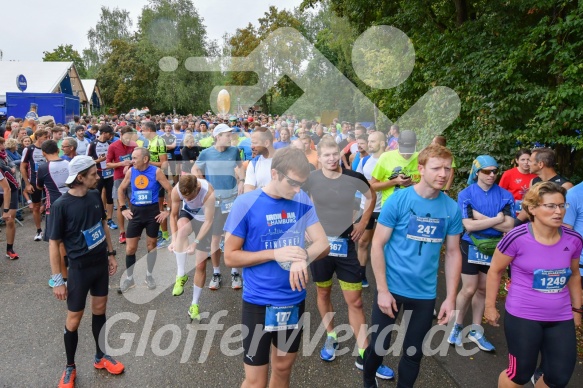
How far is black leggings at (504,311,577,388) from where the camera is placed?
2.62 metres

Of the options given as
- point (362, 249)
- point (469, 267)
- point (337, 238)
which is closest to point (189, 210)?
point (337, 238)

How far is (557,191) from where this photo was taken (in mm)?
2693

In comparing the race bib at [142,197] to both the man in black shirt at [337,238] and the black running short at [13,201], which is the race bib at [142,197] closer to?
the man in black shirt at [337,238]

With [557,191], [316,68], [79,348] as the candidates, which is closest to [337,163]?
[557,191]

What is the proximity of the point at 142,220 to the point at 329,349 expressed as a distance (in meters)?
3.04

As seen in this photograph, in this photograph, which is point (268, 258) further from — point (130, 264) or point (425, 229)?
point (130, 264)

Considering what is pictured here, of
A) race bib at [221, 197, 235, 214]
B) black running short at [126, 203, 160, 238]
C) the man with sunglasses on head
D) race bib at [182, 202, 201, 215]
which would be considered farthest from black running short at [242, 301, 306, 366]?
black running short at [126, 203, 160, 238]

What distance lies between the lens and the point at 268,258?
248cm

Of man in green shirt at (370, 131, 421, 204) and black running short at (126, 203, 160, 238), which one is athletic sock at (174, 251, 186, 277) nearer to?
black running short at (126, 203, 160, 238)

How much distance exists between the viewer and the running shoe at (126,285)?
538cm

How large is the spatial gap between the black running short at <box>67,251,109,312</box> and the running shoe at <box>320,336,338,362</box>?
210 centimetres

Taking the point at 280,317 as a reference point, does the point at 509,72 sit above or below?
above

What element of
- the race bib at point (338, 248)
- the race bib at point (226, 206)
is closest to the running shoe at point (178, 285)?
the race bib at point (226, 206)

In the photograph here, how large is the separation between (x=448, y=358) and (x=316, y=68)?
30627 millimetres
